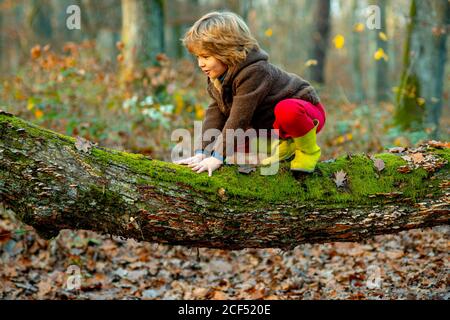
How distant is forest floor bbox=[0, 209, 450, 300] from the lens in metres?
4.50

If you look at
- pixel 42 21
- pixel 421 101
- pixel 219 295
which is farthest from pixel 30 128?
pixel 42 21

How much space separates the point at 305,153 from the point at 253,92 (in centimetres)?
57

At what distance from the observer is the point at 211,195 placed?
10.3 feet

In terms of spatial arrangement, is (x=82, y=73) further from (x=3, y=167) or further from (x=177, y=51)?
(x=177, y=51)

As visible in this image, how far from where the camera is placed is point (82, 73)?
7.26 meters

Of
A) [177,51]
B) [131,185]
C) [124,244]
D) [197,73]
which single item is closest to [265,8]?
[177,51]

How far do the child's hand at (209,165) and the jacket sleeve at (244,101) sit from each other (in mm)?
44

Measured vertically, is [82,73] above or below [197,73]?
below

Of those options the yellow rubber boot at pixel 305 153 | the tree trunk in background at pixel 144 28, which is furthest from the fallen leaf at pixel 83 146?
the tree trunk in background at pixel 144 28

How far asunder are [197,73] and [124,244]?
418 centimetres

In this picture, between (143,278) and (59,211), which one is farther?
(143,278)

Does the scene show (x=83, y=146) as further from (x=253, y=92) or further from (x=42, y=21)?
(x=42, y=21)

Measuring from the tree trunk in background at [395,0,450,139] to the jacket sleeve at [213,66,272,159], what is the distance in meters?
5.13

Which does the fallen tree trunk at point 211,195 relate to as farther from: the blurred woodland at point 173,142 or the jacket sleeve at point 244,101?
the blurred woodland at point 173,142
